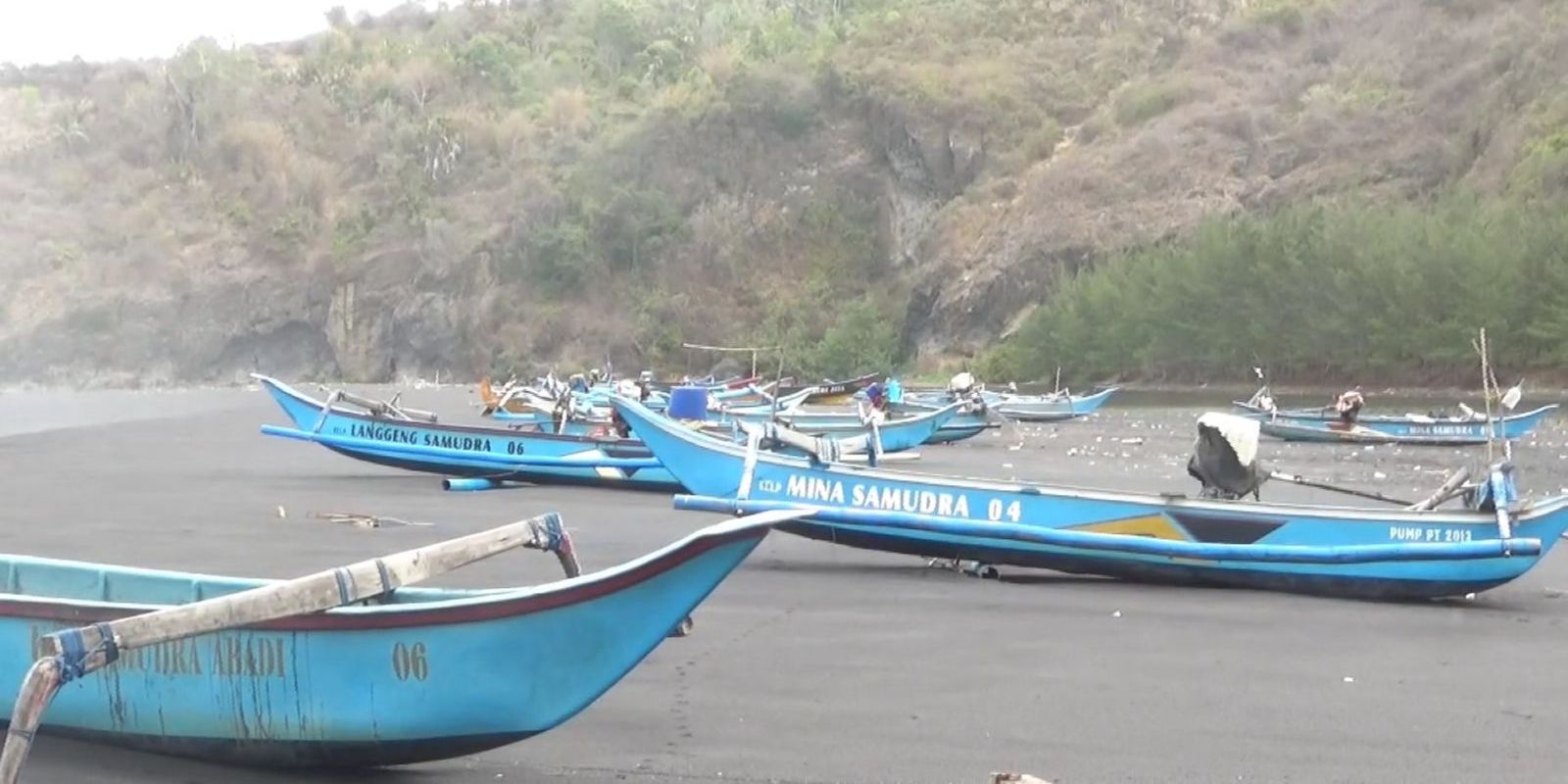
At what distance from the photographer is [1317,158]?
7219cm

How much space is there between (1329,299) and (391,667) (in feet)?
172

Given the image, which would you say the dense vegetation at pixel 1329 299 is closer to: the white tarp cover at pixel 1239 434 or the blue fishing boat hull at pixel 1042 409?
the blue fishing boat hull at pixel 1042 409

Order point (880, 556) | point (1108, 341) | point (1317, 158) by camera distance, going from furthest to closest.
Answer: point (1317, 158) → point (1108, 341) → point (880, 556)

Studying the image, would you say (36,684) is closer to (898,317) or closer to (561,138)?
(898,317)

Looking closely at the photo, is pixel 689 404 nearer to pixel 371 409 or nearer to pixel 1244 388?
pixel 371 409

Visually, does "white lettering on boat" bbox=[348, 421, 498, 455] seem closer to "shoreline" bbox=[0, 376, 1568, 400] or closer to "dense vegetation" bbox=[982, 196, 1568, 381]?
"shoreline" bbox=[0, 376, 1568, 400]

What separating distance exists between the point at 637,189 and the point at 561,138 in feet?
74.3

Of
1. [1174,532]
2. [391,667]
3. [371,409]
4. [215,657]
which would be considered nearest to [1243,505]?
[1174,532]

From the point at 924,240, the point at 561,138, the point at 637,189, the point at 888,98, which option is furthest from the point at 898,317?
the point at 561,138

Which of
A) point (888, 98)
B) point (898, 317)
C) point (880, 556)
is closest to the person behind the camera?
point (880, 556)

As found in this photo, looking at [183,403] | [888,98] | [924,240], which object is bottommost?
[183,403]

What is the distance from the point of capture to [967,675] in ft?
32.4

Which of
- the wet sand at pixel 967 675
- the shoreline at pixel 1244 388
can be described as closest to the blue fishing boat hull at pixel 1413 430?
the shoreline at pixel 1244 388

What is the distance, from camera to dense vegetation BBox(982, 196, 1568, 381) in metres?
49.8
